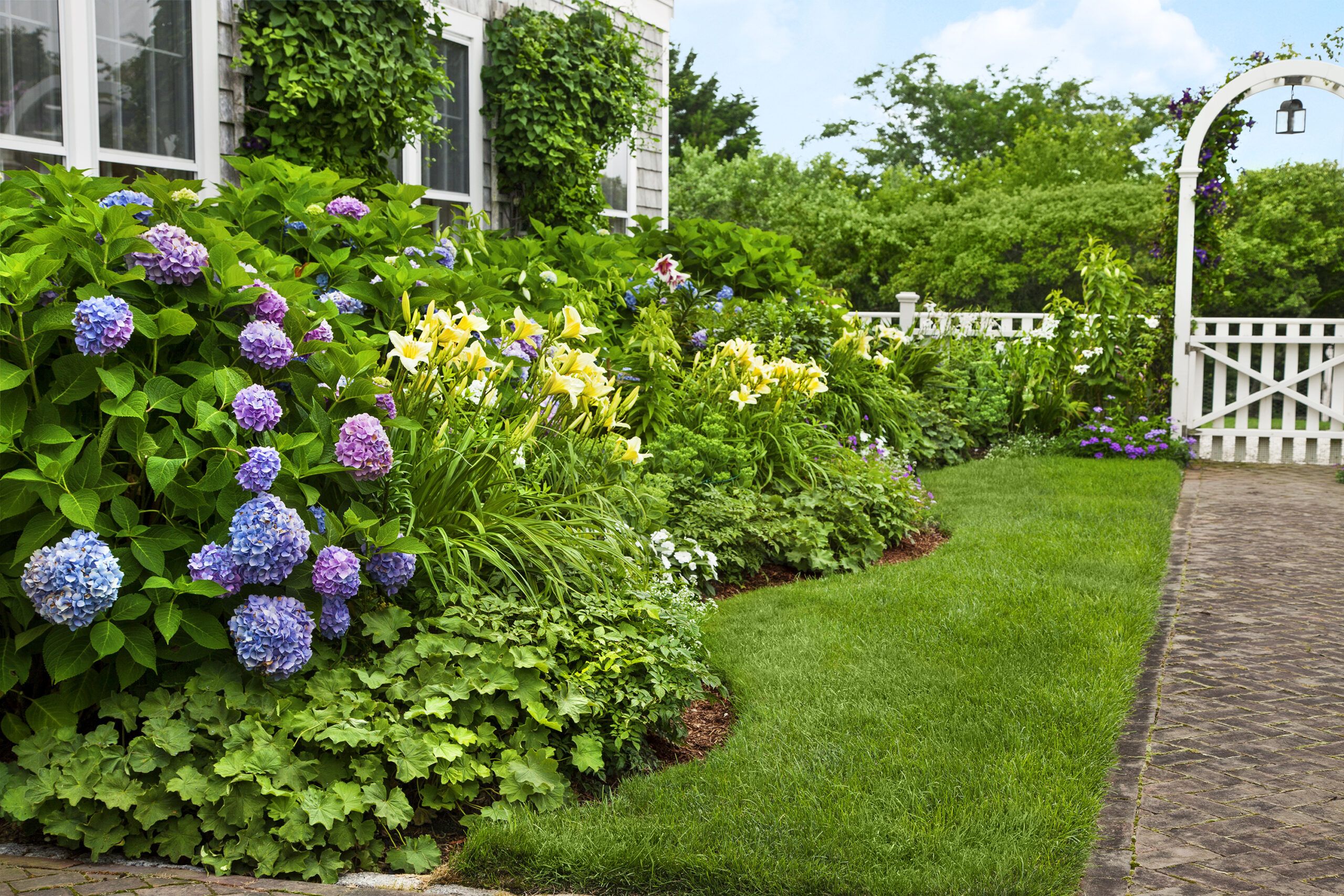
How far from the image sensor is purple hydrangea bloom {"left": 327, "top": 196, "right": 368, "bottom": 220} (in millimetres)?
4312

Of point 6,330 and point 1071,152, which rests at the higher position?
point 1071,152

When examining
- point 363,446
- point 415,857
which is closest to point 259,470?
point 363,446

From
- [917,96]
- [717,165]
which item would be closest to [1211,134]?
[717,165]

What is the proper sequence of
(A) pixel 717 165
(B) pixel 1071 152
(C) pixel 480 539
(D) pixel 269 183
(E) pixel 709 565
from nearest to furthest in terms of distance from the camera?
(C) pixel 480 539 < (D) pixel 269 183 < (E) pixel 709 565 < (B) pixel 1071 152 < (A) pixel 717 165

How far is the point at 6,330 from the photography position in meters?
2.94

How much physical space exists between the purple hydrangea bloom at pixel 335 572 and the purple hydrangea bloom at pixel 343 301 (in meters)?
1.12

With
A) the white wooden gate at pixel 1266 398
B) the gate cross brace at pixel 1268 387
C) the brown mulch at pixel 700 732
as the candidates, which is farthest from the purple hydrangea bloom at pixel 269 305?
the gate cross brace at pixel 1268 387

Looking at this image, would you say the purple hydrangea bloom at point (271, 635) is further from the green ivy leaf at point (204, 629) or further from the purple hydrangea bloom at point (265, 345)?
the purple hydrangea bloom at point (265, 345)

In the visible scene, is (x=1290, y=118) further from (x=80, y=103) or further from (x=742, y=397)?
(x=80, y=103)

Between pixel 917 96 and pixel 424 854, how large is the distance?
31.4 metres

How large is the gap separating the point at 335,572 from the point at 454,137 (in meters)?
6.24

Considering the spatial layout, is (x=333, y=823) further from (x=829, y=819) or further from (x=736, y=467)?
(x=736, y=467)

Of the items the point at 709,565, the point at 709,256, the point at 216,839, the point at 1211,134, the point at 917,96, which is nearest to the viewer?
the point at 216,839

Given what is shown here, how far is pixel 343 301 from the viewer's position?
3945 millimetres
